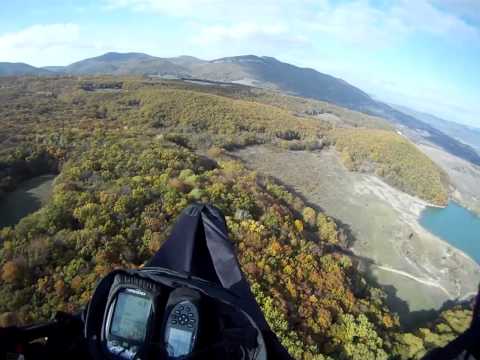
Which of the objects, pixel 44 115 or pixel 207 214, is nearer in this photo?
pixel 207 214

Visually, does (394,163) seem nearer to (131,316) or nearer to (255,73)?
(131,316)

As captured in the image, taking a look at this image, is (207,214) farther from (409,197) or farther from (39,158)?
(409,197)

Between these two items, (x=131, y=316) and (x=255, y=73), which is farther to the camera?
(x=255, y=73)

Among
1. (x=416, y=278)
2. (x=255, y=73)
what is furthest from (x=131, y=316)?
(x=255, y=73)

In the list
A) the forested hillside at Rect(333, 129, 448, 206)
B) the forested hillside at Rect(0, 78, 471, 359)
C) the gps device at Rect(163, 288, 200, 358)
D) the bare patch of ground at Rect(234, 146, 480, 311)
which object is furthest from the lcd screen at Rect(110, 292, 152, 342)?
the forested hillside at Rect(333, 129, 448, 206)

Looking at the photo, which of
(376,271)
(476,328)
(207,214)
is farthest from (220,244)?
(376,271)
